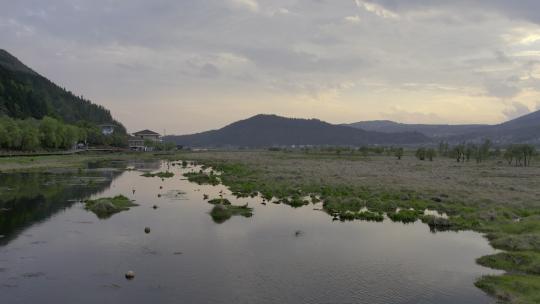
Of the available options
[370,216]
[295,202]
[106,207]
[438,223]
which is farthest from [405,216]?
[106,207]

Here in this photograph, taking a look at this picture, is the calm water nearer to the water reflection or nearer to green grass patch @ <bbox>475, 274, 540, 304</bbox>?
the water reflection

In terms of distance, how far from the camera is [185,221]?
127ft

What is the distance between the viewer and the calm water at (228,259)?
71.3 ft

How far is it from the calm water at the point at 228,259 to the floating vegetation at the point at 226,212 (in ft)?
2.54

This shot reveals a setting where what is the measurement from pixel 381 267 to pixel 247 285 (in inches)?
337

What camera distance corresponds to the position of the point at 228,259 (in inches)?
1065

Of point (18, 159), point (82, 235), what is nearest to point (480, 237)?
point (82, 235)

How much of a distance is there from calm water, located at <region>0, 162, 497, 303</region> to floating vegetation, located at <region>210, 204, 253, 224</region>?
2.54 feet

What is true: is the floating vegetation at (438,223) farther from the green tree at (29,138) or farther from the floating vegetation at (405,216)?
the green tree at (29,138)

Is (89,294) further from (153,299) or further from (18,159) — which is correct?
(18,159)

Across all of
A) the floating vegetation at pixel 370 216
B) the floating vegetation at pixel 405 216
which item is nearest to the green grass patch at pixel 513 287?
the floating vegetation at pixel 405 216

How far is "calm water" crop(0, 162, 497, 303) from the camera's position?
71.3ft

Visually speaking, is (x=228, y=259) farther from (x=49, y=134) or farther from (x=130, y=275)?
(x=49, y=134)

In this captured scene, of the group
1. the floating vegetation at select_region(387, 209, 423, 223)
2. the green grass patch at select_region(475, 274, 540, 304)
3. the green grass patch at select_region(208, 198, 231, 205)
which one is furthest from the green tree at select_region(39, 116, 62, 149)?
the green grass patch at select_region(475, 274, 540, 304)
